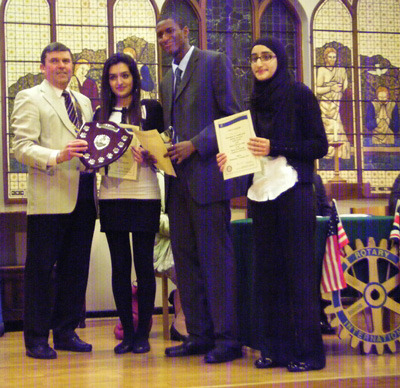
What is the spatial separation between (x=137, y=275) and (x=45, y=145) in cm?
90

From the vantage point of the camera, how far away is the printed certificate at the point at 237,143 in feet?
Answer: 10.0

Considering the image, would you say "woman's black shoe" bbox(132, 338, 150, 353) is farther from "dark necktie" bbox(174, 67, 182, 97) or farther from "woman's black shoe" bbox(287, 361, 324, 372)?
"dark necktie" bbox(174, 67, 182, 97)

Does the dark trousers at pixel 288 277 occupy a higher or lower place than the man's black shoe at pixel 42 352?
higher

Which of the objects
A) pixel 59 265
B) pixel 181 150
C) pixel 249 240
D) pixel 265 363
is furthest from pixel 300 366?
→ pixel 59 265

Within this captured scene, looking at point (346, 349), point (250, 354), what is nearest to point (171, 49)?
point (250, 354)

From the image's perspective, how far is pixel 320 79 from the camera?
708 cm

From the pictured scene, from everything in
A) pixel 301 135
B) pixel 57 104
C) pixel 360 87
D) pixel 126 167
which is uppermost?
pixel 360 87

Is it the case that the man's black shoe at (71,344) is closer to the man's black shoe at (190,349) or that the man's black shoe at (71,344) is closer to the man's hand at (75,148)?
the man's black shoe at (190,349)

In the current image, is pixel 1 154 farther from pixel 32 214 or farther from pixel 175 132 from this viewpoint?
pixel 175 132

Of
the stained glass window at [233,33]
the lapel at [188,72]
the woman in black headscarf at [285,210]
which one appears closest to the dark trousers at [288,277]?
the woman in black headscarf at [285,210]

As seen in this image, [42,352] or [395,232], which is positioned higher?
[395,232]

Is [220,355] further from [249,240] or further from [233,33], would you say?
[233,33]

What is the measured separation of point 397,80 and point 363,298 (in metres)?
4.27

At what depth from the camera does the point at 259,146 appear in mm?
3037
